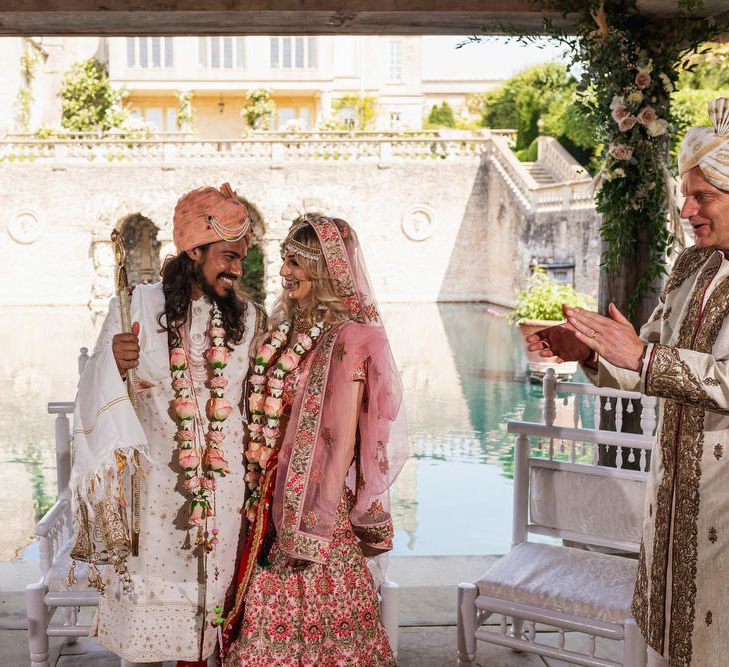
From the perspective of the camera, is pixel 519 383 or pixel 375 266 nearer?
pixel 519 383

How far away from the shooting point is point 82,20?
13.3ft

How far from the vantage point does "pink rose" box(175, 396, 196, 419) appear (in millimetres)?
2498

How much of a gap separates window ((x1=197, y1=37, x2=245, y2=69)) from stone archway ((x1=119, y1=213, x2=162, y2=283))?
9.97 metres

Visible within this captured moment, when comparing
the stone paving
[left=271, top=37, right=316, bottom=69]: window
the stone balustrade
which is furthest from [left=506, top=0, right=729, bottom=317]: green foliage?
[left=271, top=37, right=316, bottom=69]: window

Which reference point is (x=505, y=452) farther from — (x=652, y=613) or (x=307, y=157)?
(x=307, y=157)

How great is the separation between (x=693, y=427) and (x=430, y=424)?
7.36 metres

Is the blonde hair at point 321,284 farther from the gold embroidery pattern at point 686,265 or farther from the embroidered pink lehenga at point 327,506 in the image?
the gold embroidery pattern at point 686,265

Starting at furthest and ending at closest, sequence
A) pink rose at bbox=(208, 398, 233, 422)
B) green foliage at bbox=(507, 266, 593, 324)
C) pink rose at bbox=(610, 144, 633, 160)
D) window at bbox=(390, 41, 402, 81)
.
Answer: window at bbox=(390, 41, 402, 81)
green foliage at bbox=(507, 266, 593, 324)
pink rose at bbox=(610, 144, 633, 160)
pink rose at bbox=(208, 398, 233, 422)

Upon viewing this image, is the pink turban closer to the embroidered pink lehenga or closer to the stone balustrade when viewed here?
the embroidered pink lehenga

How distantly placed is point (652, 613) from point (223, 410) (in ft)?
4.07

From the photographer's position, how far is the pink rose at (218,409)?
8.26ft

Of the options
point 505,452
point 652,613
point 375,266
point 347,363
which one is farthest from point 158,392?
point 375,266

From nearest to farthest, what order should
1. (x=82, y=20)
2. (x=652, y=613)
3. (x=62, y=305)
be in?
(x=652, y=613) < (x=82, y=20) < (x=62, y=305)

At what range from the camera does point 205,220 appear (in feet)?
8.37
